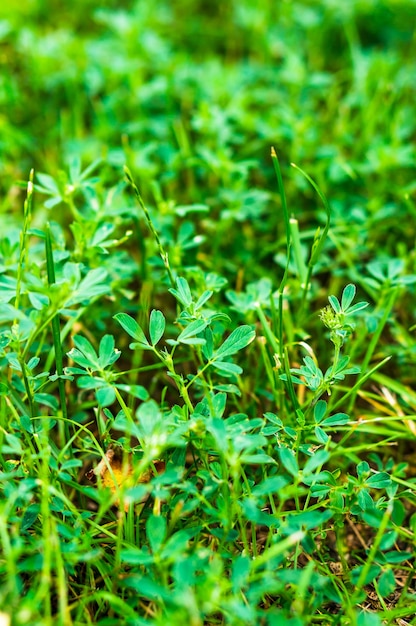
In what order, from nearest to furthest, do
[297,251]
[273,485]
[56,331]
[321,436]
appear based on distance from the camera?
[273,485]
[321,436]
[56,331]
[297,251]

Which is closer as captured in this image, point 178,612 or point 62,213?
point 178,612

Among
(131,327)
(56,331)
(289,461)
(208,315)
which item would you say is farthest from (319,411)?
(56,331)

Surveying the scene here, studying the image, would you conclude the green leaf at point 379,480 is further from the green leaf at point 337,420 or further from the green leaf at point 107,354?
the green leaf at point 107,354

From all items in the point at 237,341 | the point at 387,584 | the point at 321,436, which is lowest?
the point at 387,584

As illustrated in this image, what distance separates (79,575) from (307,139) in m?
1.82

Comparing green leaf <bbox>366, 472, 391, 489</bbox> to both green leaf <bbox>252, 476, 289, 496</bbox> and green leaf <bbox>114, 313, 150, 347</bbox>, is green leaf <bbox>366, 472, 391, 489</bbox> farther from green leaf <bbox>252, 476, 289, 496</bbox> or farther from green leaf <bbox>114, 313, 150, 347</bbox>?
green leaf <bbox>114, 313, 150, 347</bbox>

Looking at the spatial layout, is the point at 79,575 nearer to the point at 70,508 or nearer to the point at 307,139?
the point at 70,508

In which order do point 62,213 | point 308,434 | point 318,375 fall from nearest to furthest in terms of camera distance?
point 318,375 → point 308,434 → point 62,213

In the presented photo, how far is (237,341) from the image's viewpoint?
62.9 inches

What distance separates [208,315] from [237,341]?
10 centimetres

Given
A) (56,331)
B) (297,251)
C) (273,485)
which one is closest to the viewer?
(273,485)

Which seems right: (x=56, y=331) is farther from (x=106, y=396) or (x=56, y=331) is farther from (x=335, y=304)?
(x=335, y=304)

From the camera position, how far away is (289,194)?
2.54m

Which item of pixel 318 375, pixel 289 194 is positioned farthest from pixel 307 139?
pixel 318 375
